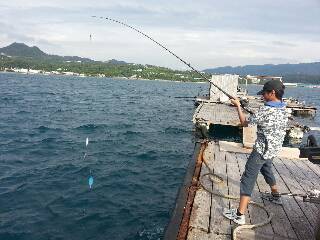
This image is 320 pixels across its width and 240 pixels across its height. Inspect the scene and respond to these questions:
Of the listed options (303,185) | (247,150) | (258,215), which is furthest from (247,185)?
(247,150)

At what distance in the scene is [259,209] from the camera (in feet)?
23.2

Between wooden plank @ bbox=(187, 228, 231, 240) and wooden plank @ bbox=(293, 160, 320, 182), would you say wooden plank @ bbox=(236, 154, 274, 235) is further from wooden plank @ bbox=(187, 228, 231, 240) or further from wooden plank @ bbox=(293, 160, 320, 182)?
wooden plank @ bbox=(293, 160, 320, 182)

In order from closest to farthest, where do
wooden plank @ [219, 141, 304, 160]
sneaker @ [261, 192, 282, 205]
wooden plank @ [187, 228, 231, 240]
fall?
wooden plank @ [187, 228, 231, 240]
sneaker @ [261, 192, 282, 205]
wooden plank @ [219, 141, 304, 160]

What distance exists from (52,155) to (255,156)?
1321 cm

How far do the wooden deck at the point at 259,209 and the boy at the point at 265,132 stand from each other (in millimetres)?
351

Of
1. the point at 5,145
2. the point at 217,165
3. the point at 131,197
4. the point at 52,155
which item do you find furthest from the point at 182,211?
the point at 5,145

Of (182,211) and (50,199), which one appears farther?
(50,199)

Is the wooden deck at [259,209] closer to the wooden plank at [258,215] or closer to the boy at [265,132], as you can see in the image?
the wooden plank at [258,215]

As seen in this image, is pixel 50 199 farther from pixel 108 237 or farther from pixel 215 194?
pixel 215 194

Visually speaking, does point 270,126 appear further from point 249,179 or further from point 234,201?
point 234,201

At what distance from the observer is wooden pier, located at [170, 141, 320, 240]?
6.13m

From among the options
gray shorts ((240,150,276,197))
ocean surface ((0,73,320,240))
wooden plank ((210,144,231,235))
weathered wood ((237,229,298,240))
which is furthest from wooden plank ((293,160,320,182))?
ocean surface ((0,73,320,240))

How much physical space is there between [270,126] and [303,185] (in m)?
3.30

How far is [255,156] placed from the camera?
655cm
